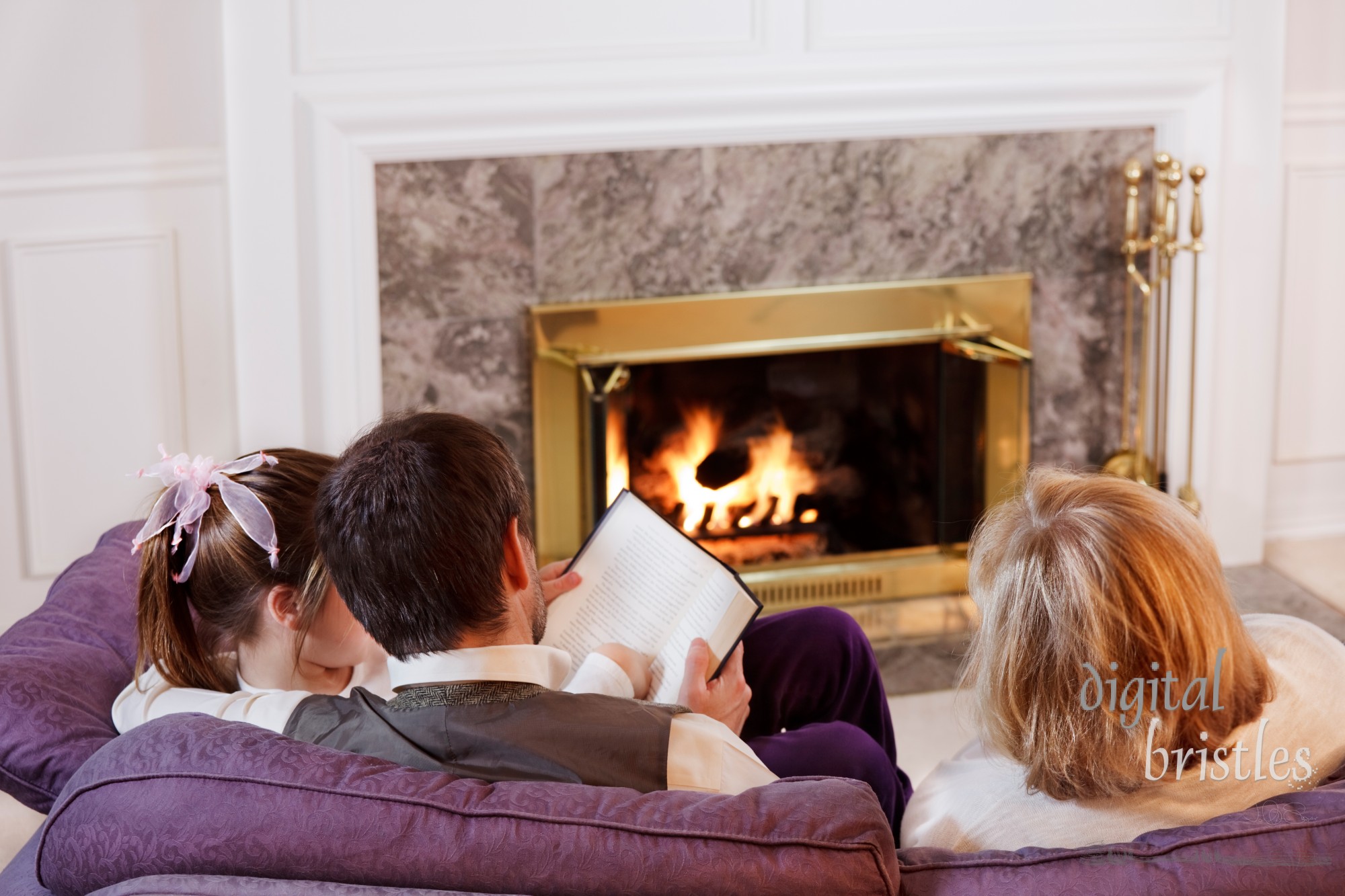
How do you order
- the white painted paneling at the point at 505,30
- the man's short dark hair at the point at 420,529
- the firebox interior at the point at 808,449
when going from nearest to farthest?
the man's short dark hair at the point at 420,529, the white painted paneling at the point at 505,30, the firebox interior at the point at 808,449

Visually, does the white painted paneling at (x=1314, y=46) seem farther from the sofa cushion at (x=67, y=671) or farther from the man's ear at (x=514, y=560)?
the sofa cushion at (x=67, y=671)

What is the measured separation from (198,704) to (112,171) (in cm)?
186

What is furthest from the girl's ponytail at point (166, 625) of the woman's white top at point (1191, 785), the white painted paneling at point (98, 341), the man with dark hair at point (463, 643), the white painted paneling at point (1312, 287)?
the white painted paneling at point (1312, 287)

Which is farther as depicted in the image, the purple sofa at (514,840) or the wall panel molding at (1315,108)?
the wall panel molding at (1315,108)

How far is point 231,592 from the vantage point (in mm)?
1394

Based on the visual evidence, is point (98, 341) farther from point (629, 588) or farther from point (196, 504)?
point (629, 588)

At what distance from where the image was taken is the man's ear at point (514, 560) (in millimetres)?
1177

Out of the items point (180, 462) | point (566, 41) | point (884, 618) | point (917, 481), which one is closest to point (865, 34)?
point (566, 41)

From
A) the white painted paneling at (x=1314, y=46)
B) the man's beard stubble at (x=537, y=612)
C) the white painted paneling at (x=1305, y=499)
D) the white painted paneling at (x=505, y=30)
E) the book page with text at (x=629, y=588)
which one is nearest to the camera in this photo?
the man's beard stubble at (x=537, y=612)

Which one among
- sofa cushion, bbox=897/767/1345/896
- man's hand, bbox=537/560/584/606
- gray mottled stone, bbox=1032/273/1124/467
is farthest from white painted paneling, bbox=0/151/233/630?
sofa cushion, bbox=897/767/1345/896

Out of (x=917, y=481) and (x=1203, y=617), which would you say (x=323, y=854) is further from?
(x=917, y=481)

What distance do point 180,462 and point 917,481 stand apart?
2172 mm

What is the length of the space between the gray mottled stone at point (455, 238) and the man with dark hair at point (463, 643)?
62.9 inches

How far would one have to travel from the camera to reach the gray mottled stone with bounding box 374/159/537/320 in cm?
272
